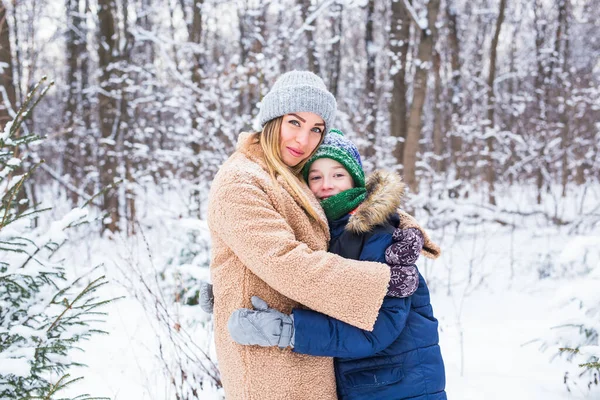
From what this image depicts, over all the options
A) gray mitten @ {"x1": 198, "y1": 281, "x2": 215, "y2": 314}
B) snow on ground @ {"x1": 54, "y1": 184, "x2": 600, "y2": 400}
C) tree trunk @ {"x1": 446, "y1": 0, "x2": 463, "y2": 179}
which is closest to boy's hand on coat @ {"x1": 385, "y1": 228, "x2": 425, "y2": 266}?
gray mitten @ {"x1": 198, "y1": 281, "x2": 215, "y2": 314}

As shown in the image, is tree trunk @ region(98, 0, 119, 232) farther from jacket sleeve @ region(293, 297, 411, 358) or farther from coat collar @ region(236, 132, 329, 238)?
jacket sleeve @ region(293, 297, 411, 358)

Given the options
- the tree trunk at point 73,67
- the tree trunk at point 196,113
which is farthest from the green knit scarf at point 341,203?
the tree trunk at point 73,67

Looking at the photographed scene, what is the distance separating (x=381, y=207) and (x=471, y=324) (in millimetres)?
4165

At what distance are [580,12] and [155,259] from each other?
67.2ft

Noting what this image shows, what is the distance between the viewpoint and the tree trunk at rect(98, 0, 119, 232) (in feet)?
35.9

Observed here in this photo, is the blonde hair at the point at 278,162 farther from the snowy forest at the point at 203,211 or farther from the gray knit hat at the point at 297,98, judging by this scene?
the snowy forest at the point at 203,211

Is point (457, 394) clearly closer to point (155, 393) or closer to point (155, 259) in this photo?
point (155, 393)

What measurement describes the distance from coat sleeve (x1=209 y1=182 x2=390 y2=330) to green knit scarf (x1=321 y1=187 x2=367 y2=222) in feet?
1.08

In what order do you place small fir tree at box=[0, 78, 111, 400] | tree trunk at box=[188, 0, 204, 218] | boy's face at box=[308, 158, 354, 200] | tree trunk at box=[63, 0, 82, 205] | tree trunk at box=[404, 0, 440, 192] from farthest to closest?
tree trunk at box=[63, 0, 82, 205], tree trunk at box=[188, 0, 204, 218], tree trunk at box=[404, 0, 440, 192], small fir tree at box=[0, 78, 111, 400], boy's face at box=[308, 158, 354, 200]

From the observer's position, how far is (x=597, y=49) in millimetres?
18922

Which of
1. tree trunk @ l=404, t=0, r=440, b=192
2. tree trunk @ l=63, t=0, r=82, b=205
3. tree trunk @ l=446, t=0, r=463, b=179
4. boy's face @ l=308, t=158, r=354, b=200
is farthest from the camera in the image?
tree trunk @ l=63, t=0, r=82, b=205

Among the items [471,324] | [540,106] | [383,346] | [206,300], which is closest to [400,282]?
[383,346]

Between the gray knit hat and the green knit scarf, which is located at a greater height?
the gray knit hat

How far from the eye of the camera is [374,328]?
1.74 m
